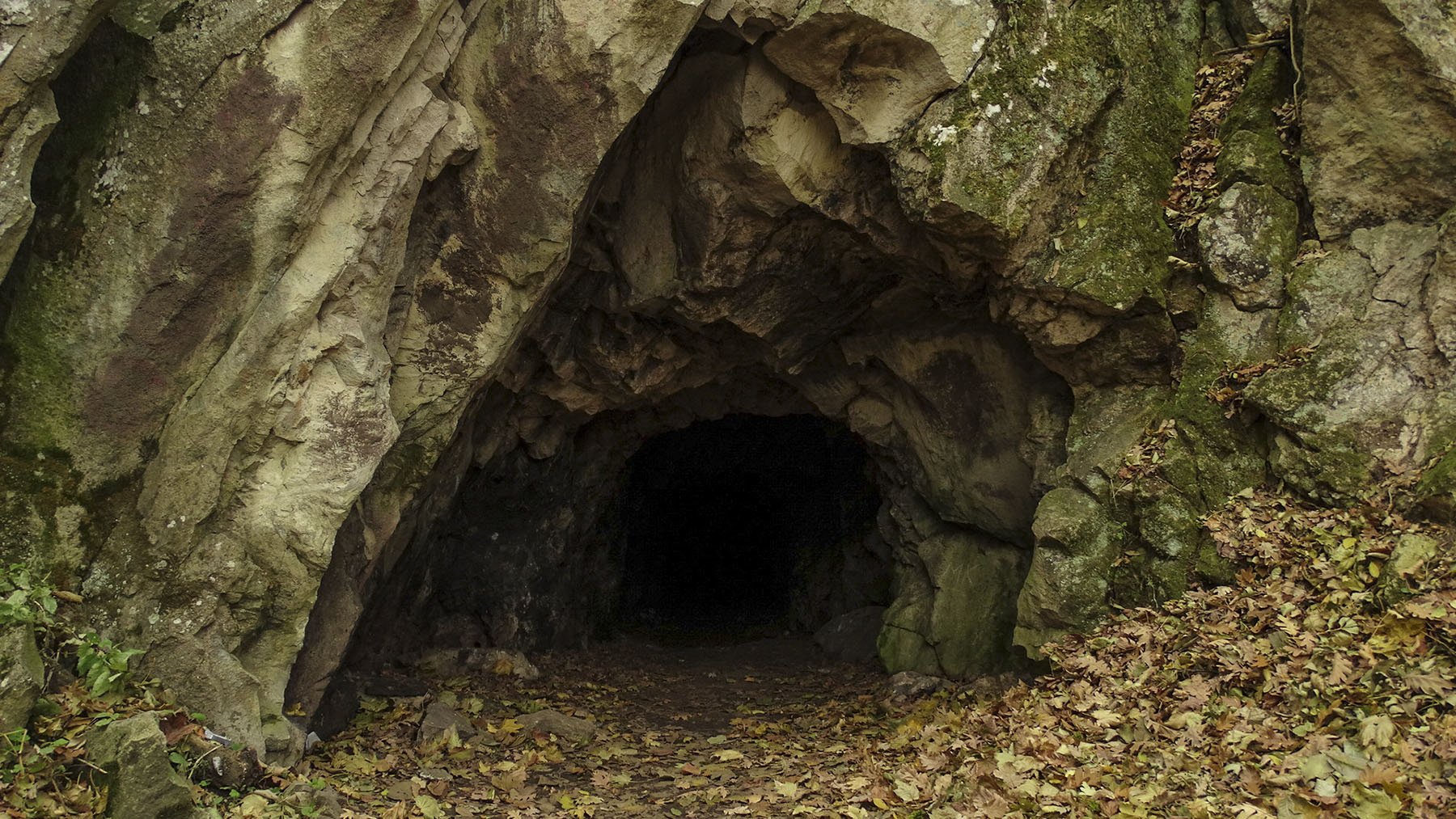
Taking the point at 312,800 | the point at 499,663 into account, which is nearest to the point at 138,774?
the point at 312,800

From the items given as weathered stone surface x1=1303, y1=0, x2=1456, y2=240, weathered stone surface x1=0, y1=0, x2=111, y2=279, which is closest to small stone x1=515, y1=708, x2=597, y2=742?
weathered stone surface x1=0, y1=0, x2=111, y2=279

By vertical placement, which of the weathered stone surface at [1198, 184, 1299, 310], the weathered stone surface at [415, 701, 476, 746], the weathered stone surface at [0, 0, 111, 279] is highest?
the weathered stone surface at [1198, 184, 1299, 310]

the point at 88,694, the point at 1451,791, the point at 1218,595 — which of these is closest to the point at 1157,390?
the point at 1218,595

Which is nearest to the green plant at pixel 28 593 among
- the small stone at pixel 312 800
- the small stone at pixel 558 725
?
the small stone at pixel 312 800

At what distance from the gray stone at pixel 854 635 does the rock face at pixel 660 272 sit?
5.11 ft

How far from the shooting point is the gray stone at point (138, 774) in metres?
4.22

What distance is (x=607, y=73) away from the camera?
646 centimetres

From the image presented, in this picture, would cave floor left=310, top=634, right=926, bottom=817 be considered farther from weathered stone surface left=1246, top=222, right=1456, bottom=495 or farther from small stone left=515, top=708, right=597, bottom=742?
weathered stone surface left=1246, top=222, right=1456, bottom=495

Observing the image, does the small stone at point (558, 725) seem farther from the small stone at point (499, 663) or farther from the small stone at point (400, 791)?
the small stone at point (499, 663)

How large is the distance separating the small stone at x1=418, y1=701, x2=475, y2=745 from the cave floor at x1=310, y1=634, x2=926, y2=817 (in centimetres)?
8

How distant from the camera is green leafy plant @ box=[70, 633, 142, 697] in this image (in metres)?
4.79

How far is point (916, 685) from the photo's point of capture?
859 centimetres

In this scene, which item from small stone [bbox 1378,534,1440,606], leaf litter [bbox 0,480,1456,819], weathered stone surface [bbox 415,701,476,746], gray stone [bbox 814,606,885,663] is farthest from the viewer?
gray stone [bbox 814,606,885,663]

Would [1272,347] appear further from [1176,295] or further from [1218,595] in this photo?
[1218,595]
